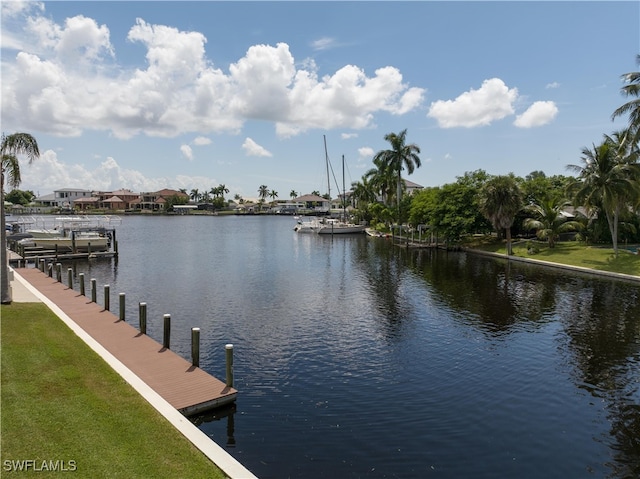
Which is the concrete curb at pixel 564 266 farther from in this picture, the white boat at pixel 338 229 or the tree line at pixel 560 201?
the white boat at pixel 338 229

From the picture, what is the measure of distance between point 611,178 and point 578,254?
911 cm

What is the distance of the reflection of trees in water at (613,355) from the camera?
1405 centimetres

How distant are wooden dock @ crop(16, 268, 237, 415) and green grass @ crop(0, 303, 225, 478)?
167 centimetres

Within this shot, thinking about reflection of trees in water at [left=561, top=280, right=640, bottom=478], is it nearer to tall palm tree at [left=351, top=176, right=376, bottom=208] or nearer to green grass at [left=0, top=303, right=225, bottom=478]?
green grass at [left=0, top=303, right=225, bottom=478]

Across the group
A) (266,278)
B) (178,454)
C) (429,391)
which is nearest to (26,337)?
(178,454)

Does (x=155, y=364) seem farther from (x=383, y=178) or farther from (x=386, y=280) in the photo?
(x=383, y=178)

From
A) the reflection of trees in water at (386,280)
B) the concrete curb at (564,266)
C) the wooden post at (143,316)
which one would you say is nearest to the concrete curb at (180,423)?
the wooden post at (143,316)

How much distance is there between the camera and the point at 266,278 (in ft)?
139

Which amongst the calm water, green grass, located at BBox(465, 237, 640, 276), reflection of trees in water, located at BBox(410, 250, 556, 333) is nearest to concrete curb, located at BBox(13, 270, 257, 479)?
the calm water

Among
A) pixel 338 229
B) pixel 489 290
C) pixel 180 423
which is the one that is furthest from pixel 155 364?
pixel 338 229

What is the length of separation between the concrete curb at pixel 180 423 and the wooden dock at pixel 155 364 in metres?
0.81

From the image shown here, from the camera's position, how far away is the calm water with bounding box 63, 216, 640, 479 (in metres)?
13.2

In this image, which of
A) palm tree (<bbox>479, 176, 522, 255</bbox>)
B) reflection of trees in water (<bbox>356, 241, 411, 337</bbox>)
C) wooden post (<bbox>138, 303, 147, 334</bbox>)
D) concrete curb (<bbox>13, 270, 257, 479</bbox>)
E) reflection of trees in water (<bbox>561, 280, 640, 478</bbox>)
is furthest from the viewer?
palm tree (<bbox>479, 176, 522, 255</bbox>)

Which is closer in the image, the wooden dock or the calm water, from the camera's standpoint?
the calm water
